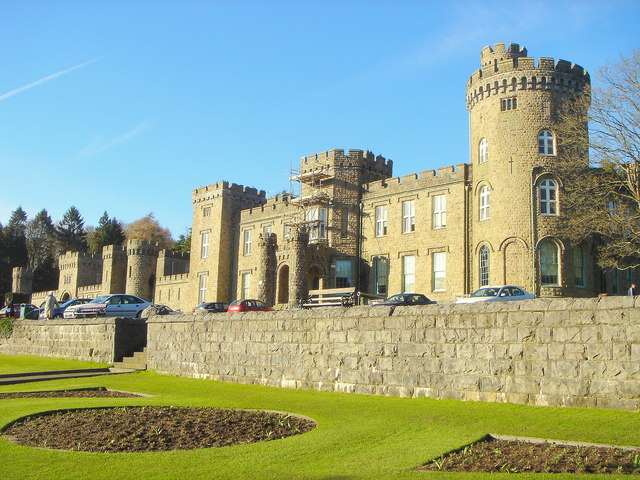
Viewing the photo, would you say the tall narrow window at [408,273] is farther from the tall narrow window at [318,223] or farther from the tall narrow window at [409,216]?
the tall narrow window at [318,223]

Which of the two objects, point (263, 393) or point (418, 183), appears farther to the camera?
point (418, 183)

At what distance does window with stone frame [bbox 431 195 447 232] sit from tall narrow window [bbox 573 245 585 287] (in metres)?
7.51

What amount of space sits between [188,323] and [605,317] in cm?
1349

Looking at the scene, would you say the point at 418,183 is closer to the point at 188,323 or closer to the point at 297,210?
the point at 297,210

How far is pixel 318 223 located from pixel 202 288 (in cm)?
1418

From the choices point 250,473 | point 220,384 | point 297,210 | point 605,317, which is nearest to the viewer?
point 250,473

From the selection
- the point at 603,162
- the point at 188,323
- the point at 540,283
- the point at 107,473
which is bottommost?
the point at 107,473

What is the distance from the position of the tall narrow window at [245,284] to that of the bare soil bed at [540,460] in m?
42.1

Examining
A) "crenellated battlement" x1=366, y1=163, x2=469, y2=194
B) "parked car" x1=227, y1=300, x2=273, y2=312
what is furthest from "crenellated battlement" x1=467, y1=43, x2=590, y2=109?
"parked car" x1=227, y1=300, x2=273, y2=312

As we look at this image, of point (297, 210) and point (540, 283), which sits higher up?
point (297, 210)

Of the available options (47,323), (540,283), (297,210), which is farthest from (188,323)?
(297,210)

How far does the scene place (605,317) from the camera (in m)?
11.4

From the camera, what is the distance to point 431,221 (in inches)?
1521

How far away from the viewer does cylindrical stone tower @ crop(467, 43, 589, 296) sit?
3253 centimetres
